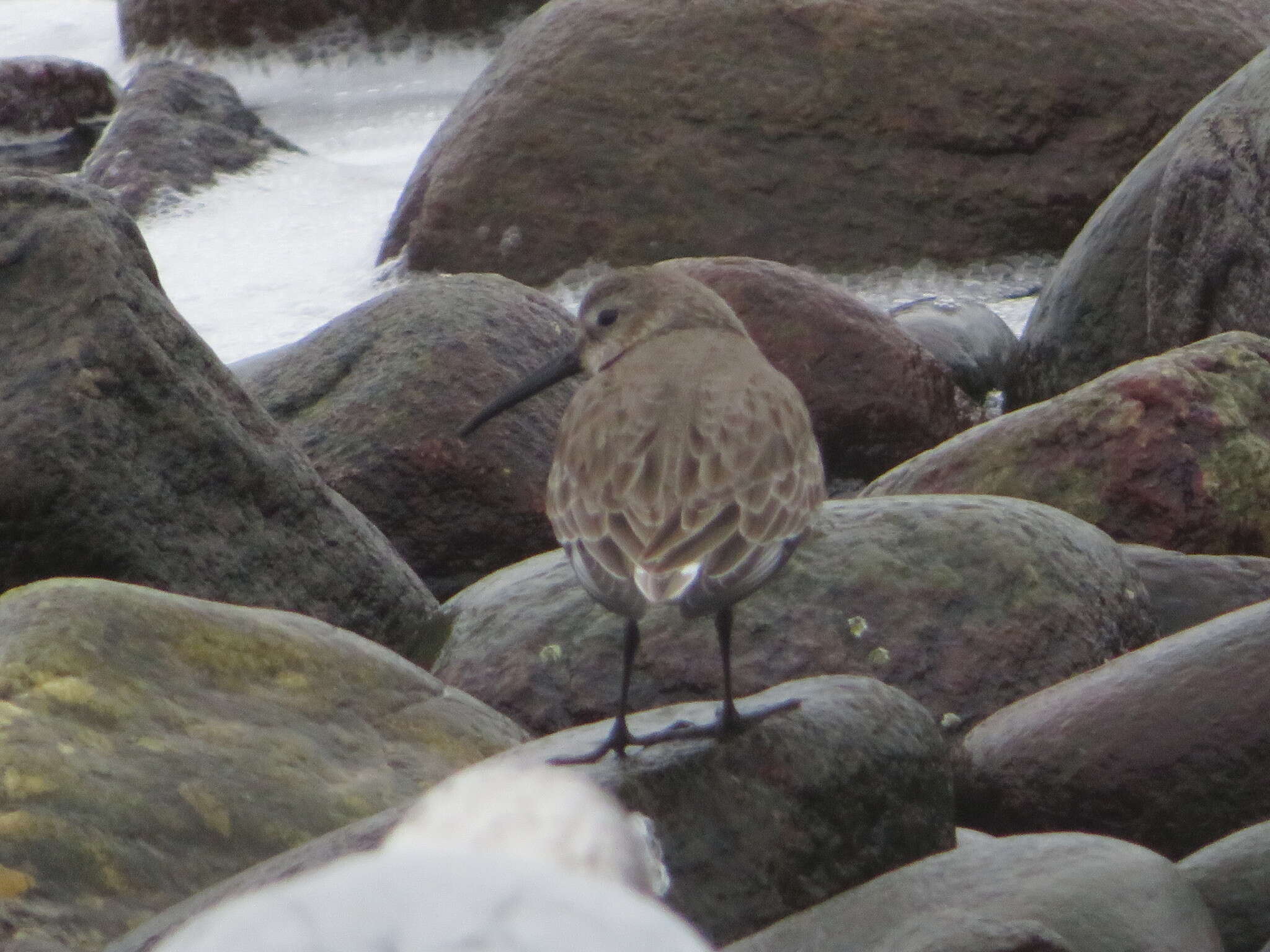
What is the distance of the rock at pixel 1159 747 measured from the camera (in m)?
4.41

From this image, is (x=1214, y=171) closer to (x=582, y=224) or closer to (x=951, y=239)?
(x=951, y=239)

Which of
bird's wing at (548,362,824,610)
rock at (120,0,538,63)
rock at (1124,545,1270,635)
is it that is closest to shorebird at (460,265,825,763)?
bird's wing at (548,362,824,610)

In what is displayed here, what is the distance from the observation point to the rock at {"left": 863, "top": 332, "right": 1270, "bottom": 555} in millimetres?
6359

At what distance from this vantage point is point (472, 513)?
23.2 feet

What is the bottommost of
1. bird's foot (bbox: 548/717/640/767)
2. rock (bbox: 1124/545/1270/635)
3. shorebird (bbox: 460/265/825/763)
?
rock (bbox: 1124/545/1270/635)

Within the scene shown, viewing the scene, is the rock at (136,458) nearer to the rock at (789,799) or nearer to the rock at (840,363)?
the rock at (789,799)

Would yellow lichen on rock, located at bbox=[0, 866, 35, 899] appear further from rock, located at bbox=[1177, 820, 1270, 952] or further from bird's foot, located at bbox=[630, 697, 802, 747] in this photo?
rock, located at bbox=[1177, 820, 1270, 952]

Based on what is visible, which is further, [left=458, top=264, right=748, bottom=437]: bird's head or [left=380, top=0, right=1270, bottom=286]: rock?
[left=380, top=0, right=1270, bottom=286]: rock

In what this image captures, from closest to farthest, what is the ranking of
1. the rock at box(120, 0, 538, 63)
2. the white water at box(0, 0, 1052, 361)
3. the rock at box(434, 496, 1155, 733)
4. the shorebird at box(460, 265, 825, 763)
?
the shorebird at box(460, 265, 825, 763) < the rock at box(434, 496, 1155, 733) < the white water at box(0, 0, 1052, 361) < the rock at box(120, 0, 538, 63)

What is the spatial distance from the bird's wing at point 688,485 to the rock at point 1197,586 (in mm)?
1766

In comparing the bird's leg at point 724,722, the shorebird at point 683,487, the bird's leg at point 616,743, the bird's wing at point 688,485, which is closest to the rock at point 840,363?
the shorebird at point 683,487

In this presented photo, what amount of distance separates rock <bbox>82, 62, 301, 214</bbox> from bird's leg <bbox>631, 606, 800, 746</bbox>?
29.2 ft

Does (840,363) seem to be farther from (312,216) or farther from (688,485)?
(312,216)

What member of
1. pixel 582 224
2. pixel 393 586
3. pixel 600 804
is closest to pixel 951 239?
pixel 582 224
